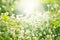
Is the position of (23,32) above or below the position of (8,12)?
below

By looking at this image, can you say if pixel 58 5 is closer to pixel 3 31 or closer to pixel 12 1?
pixel 12 1

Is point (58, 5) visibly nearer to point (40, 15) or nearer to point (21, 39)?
point (40, 15)

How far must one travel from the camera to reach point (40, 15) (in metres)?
3.96

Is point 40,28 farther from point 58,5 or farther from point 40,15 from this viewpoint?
point 58,5

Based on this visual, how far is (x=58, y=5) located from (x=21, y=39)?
1077 mm

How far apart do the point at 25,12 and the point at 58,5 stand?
0.63 meters

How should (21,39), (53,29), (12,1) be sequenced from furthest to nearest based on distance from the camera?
1. (12,1)
2. (53,29)
3. (21,39)

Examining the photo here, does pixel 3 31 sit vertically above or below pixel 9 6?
below

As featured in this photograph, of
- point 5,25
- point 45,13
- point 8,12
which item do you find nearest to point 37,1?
point 45,13

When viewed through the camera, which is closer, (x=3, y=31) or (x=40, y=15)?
(x=3, y=31)

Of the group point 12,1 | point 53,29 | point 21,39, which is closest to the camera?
point 21,39

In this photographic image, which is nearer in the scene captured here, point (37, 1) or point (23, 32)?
point (23, 32)

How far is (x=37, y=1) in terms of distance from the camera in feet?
14.1

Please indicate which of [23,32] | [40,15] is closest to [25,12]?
[40,15]
